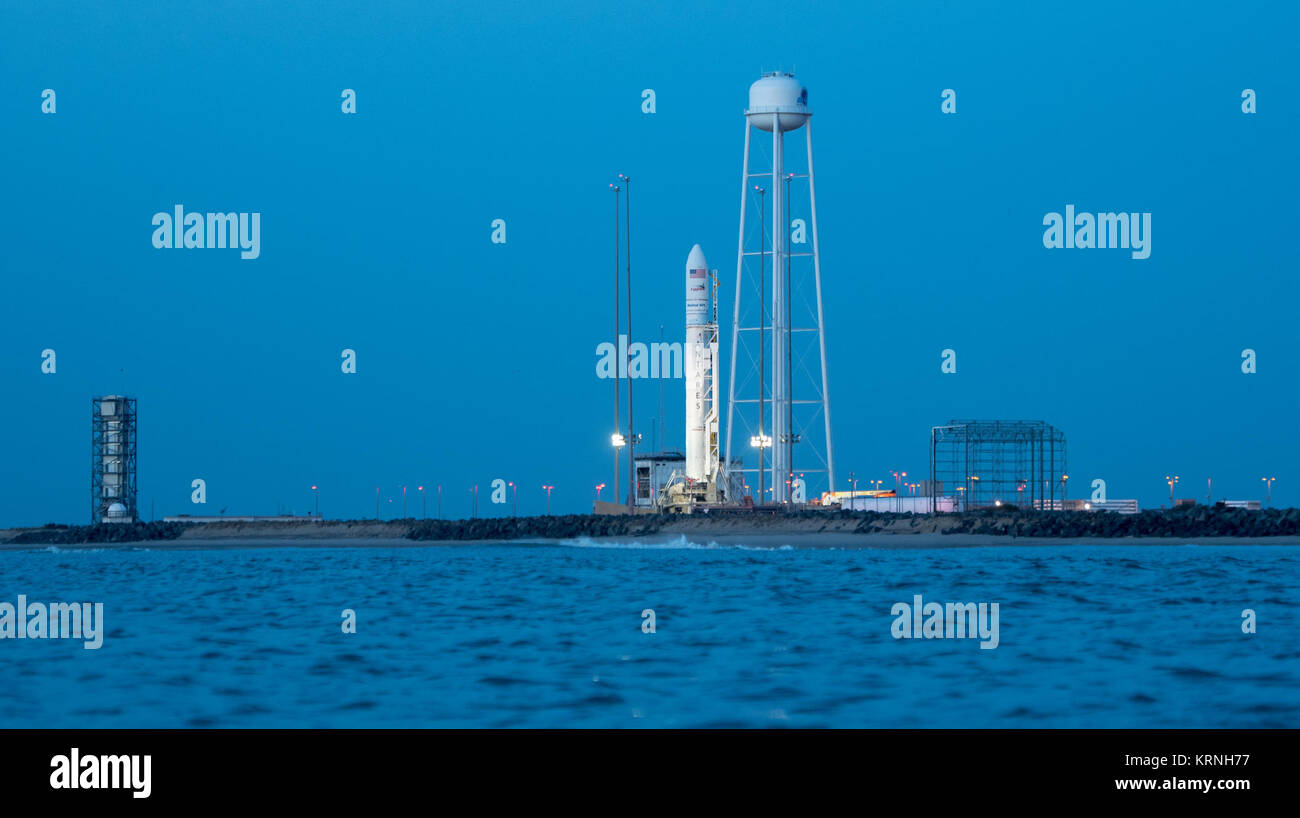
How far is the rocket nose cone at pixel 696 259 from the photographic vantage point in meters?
101

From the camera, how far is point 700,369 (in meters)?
101

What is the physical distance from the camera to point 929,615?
113ft

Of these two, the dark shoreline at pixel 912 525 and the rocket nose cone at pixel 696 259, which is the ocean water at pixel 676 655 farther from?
the rocket nose cone at pixel 696 259

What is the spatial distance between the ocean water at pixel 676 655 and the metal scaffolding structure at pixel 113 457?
82.1 metres

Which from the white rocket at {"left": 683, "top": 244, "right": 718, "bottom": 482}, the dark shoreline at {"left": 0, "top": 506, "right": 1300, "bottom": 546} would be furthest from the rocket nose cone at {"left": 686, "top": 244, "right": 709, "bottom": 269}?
the dark shoreline at {"left": 0, "top": 506, "right": 1300, "bottom": 546}

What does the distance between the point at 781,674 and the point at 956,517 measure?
64912 mm

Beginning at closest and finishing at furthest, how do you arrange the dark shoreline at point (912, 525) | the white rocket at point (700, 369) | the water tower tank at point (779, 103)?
1. the dark shoreline at point (912, 525)
2. the water tower tank at point (779, 103)
3. the white rocket at point (700, 369)

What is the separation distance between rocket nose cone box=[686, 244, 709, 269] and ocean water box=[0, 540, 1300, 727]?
49684 millimetres

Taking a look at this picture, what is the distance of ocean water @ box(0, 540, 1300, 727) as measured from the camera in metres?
21.1

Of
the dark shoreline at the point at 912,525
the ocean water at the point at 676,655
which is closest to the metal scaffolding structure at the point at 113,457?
the dark shoreline at the point at 912,525

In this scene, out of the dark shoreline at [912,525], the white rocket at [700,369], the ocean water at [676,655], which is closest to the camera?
the ocean water at [676,655]
